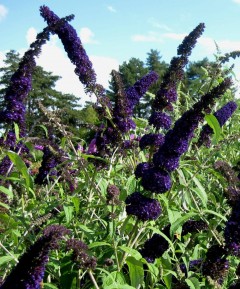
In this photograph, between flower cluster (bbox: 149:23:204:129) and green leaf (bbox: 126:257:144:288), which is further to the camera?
flower cluster (bbox: 149:23:204:129)

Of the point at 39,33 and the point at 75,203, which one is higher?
the point at 39,33

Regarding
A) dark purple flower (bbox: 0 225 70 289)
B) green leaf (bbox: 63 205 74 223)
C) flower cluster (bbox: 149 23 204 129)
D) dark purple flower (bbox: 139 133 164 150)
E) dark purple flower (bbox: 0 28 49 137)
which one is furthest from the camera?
dark purple flower (bbox: 0 28 49 137)

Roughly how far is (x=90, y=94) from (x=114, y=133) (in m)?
0.40

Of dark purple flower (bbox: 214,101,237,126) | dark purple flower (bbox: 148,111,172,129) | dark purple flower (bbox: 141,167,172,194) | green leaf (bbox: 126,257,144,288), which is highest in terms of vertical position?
dark purple flower (bbox: 214,101,237,126)

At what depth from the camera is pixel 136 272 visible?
235cm

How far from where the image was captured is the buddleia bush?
88.1 inches

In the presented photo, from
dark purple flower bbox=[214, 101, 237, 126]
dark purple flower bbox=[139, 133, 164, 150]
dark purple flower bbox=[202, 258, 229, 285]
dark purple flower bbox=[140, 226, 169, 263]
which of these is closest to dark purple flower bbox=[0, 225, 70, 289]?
dark purple flower bbox=[202, 258, 229, 285]

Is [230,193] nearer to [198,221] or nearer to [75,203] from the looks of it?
[198,221]

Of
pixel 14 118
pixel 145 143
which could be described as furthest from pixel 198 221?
pixel 14 118

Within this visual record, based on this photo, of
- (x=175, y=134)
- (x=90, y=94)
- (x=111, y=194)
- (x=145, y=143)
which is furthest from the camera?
(x=90, y=94)

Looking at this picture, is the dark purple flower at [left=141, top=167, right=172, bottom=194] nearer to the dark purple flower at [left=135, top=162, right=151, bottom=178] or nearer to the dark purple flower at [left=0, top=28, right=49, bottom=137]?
the dark purple flower at [left=135, top=162, right=151, bottom=178]

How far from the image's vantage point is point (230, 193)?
2451mm

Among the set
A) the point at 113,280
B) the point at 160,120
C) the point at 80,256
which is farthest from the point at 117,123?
the point at 80,256

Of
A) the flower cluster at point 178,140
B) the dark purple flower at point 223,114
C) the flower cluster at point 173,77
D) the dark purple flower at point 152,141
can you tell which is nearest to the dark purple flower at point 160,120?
the flower cluster at point 173,77
